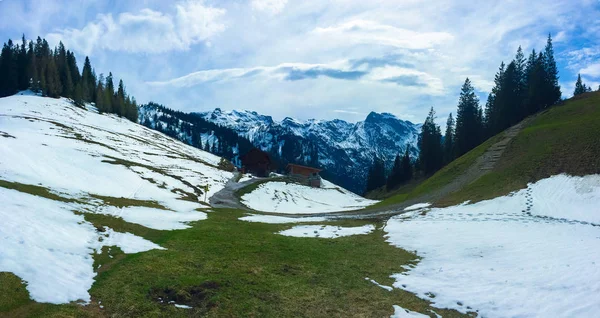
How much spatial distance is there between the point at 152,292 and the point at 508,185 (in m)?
39.0

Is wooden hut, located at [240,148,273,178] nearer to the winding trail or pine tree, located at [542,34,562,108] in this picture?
the winding trail

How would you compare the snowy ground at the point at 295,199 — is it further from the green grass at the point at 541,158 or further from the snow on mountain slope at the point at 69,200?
the green grass at the point at 541,158

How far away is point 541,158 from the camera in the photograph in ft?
137

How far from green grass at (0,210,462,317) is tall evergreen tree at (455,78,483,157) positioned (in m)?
74.4

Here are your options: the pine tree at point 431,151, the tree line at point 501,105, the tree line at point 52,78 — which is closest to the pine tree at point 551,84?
the tree line at point 501,105

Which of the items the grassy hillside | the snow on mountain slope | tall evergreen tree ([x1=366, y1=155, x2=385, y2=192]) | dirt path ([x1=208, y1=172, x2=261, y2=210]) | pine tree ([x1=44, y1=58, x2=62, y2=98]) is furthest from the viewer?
tall evergreen tree ([x1=366, y1=155, x2=385, y2=192])

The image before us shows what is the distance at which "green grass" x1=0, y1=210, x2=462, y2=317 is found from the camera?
11.4m

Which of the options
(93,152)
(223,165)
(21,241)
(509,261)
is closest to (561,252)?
(509,261)

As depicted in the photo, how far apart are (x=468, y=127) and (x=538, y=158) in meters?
47.3

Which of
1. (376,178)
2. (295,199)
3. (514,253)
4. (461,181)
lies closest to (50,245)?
(514,253)

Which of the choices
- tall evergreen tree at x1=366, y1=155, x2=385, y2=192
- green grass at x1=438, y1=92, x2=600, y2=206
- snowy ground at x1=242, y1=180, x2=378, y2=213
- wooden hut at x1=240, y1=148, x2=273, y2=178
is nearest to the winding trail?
green grass at x1=438, y1=92, x2=600, y2=206

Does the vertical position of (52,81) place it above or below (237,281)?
above

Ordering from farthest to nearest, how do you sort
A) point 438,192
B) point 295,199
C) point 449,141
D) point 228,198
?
point 449,141 → point 295,199 → point 228,198 → point 438,192

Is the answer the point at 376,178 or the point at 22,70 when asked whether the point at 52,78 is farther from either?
the point at 376,178
